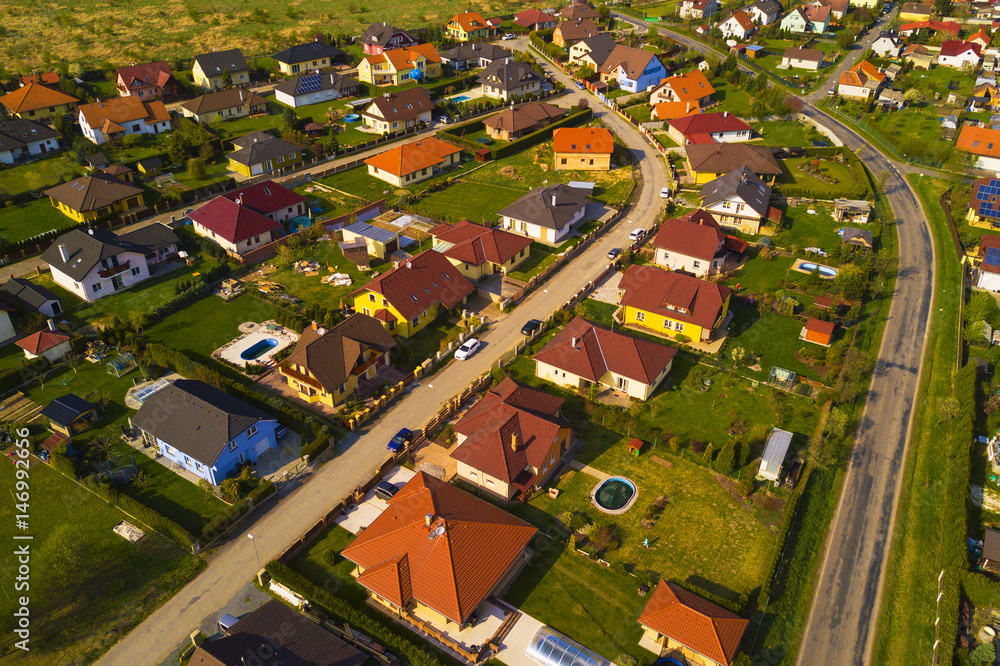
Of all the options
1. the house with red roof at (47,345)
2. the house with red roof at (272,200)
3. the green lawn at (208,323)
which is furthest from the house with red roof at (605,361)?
the house with red roof at (47,345)

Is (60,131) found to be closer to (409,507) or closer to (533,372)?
(533,372)

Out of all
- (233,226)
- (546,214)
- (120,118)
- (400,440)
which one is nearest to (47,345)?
(233,226)

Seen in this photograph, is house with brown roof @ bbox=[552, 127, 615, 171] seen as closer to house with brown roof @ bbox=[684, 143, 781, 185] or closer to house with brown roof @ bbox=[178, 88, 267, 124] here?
house with brown roof @ bbox=[684, 143, 781, 185]

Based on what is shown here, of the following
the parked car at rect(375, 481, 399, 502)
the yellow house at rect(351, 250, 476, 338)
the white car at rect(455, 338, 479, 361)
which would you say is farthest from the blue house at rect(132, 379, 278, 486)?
the white car at rect(455, 338, 479, 361)

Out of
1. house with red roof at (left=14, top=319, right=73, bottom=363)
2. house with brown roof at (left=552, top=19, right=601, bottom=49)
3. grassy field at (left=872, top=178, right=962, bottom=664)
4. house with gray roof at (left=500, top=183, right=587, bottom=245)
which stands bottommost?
grassy field at (left=872, top=178, right=962, bottom=664)

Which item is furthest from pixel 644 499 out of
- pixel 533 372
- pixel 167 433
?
pixel 167 433

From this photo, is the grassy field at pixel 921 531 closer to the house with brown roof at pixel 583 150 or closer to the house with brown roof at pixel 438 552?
the house with brown roof at pixel 438 552
